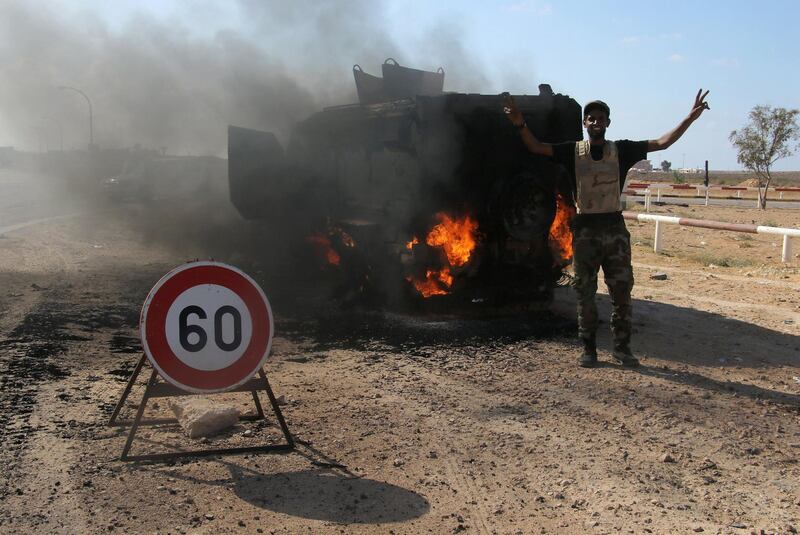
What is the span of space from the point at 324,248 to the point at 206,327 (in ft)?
21.6

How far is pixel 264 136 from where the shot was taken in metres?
12.1

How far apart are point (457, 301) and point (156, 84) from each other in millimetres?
15645

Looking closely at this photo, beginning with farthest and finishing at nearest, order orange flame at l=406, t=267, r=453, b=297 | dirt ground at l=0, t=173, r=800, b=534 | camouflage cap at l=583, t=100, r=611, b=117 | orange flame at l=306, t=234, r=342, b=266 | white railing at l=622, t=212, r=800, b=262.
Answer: white railing at l=622, t=212, r=800, b=262 → orange flame at l=306, t=234, r=342, b=266 → orange flame at l=406, t=267, r=453, b=297 → camouflage cap at l=583, t=100, r=611, b=117 → dirt ground at l=0, t=173, r=800, b=534

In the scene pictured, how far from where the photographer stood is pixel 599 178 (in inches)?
259

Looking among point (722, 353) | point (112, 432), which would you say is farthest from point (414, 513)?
point (722, 353)

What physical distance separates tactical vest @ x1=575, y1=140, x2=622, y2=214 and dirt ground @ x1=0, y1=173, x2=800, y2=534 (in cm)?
133

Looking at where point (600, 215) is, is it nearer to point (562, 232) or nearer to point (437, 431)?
point (562, 232)

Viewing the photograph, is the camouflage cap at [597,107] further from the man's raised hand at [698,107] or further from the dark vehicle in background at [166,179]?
the dark vehicle in background at [166,179]

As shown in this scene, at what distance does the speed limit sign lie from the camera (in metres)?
4.47

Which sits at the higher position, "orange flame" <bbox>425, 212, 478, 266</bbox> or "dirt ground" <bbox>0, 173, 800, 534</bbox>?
"orange flame" <bbox>425, 212, 478, 266</bbox>

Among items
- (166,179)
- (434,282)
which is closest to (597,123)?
(434,282)

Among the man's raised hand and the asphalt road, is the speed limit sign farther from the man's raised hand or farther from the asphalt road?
the asphalt road

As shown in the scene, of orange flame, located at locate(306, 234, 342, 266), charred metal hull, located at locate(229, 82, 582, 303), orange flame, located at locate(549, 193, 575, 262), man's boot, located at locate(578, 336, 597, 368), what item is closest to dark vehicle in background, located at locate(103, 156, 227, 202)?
orange flame, located at locate(306, 234, 342, 266)

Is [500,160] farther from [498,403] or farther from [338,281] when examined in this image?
[498,403]
